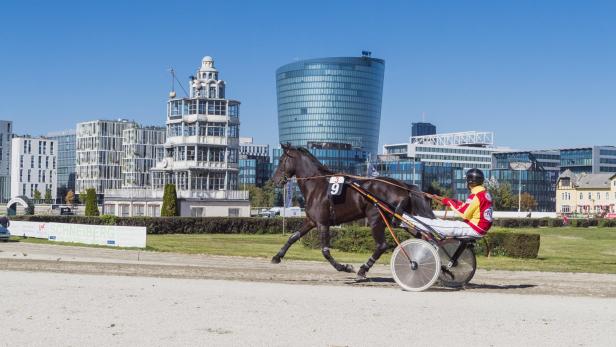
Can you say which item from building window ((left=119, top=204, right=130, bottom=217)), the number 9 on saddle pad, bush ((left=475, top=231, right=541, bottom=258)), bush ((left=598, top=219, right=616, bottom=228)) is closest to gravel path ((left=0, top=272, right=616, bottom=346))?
the number 9 on saddle pad

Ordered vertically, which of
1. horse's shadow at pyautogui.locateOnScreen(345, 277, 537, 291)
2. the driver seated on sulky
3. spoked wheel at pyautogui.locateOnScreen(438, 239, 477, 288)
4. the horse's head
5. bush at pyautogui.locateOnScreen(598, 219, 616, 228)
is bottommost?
bush at pyautogui.locateOnScreen(598, 219, 616, 228)

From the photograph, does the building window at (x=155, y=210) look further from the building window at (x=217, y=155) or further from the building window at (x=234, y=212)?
the building window at (x=234, y=212)

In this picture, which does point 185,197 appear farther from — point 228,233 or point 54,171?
point 54,171

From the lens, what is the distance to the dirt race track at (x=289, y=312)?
9680mm

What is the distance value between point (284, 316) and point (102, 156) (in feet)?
500

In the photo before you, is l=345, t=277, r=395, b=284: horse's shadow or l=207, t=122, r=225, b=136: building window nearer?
l=345, t=277, r=395, b=284: horse's shadow

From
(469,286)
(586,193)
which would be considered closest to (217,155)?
(469,286)

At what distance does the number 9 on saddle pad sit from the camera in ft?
52.2

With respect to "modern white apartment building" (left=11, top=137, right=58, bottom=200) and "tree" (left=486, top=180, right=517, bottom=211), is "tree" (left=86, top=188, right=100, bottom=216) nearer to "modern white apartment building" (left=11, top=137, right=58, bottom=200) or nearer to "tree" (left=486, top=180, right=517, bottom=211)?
"tree" (left=486, top=180, right=517, bottom=211)

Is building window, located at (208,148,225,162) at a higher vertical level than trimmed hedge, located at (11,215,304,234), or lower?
higher

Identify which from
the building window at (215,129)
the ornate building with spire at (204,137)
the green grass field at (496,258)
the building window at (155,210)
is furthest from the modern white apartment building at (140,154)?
the green grass field at (496,258)

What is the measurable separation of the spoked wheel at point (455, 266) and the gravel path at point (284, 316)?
22.9 inches

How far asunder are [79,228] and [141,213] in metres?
49.7

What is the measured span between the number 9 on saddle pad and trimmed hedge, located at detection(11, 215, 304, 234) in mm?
43448
